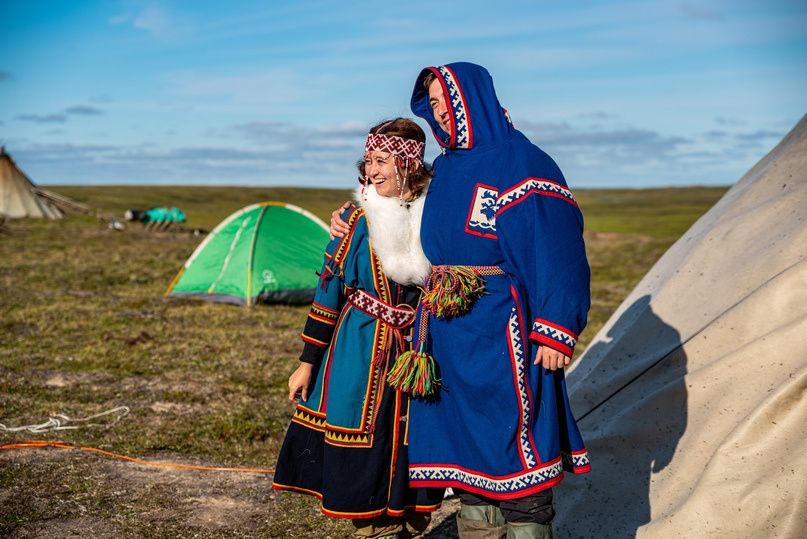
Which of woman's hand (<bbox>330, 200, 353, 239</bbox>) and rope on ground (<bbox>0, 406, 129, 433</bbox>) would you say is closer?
woman's hand (<bbox>330, 200, 353, 239</bbox>)

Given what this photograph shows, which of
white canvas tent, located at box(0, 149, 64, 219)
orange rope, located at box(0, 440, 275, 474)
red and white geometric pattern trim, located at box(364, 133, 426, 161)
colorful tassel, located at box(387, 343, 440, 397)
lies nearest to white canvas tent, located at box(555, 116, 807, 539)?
colorful tassel, located at box(387, 343, 440, 397)

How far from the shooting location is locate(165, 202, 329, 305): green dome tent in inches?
477

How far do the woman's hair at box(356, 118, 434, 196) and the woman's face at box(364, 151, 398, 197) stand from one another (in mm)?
49

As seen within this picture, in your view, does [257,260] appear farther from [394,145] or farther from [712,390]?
[394,145]

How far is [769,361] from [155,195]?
95.0 meters

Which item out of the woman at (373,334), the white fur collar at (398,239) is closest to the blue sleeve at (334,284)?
the woman at (373,334)

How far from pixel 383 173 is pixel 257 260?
9.20m

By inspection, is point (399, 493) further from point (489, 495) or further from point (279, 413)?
point (279, 413)

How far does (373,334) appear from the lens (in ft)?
10.9

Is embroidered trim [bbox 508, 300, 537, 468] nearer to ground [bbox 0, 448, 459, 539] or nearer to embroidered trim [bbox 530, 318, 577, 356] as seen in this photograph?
embroidered trim [bbox 530, 318, 577, 356]

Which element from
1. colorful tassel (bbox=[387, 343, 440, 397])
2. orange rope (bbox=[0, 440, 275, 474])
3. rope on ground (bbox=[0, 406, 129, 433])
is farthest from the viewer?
rope on ground (bbox=[0, 406, 129, 433])

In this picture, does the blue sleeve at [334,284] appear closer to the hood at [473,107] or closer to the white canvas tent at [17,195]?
the hood at [473,107]

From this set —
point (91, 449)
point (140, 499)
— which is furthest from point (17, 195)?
point (140, 499)

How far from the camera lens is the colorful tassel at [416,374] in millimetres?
3016
